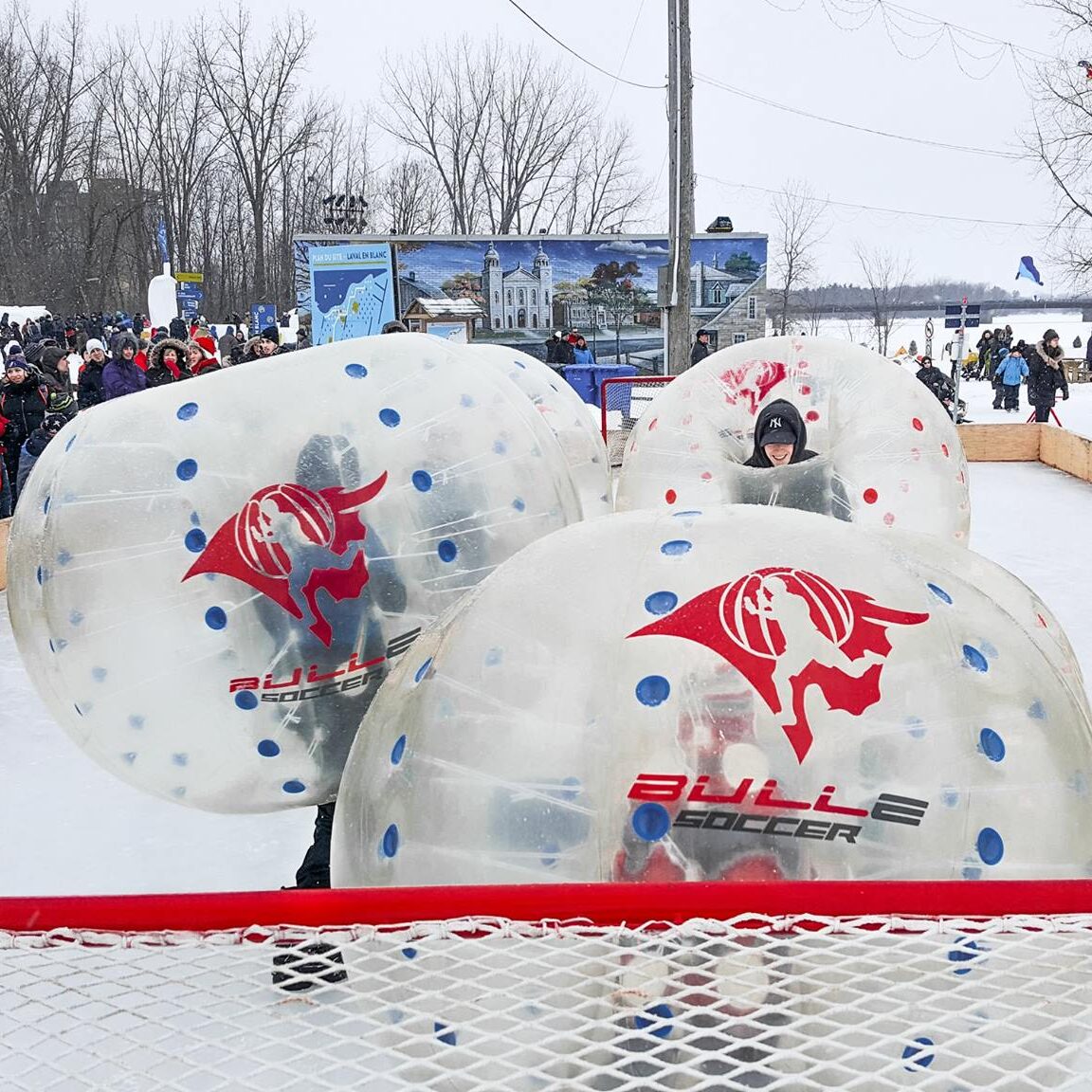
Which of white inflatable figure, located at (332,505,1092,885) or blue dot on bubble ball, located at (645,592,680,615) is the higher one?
blue dot on bubble ball, located at (645,592,680,615)

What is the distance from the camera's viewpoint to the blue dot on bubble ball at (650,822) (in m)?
1.80

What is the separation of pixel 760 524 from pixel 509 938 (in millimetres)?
954

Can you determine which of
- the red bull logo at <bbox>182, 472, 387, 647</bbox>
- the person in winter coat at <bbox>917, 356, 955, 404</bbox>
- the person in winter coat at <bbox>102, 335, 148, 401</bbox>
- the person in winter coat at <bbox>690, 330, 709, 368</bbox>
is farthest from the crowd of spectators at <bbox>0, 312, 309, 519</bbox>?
the person in winter coat at <bbox>917, 356, 955, 404</bbox>

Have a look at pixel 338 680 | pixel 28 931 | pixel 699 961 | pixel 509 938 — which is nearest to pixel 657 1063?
pixel 699 961

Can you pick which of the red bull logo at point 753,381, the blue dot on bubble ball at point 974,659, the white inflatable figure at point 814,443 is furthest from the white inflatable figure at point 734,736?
the red bull logo at point 753,381

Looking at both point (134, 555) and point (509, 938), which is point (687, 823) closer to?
point (509, 938)

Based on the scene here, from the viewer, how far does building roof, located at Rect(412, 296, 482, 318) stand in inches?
862

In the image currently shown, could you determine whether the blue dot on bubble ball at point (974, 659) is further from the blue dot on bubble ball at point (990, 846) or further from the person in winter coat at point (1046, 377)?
the person in winter coat at point (1046, 377)

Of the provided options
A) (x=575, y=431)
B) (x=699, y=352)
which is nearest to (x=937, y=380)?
(x=699, y=352)

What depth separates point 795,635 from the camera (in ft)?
6.10

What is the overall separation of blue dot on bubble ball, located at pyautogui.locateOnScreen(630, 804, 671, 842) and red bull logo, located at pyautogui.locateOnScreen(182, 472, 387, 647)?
1421 millimetres

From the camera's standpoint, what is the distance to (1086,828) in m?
1.90

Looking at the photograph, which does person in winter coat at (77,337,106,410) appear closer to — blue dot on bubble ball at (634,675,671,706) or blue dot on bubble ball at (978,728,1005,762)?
blue dot on bubble ball at (634,675,671,706)

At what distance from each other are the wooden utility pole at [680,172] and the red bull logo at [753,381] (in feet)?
30.5
